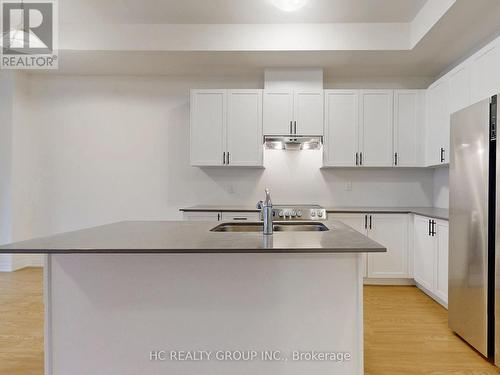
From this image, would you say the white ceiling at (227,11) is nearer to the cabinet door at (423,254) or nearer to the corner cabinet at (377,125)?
the corner cabinet at (377,125)


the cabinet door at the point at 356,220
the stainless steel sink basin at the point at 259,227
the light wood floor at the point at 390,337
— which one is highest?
the stainless steel sink basin at the point at 259,227

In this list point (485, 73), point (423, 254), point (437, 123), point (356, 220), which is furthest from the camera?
point (356, 220)

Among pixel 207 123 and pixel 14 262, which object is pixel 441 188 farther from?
pixel 14 262

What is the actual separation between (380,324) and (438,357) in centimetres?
58

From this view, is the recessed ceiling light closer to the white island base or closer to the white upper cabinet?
the white upper cabinet

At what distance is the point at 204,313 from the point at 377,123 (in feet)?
10.9

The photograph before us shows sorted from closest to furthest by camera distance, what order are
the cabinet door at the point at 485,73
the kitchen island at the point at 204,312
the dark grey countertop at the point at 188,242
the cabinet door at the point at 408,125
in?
the dark grey countertop at the point at 188,242
the kitchen island at the point at 204,312
the cabinet door at the point at 485,73
the cabinet door at the point at 408,125

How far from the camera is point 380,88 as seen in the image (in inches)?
175

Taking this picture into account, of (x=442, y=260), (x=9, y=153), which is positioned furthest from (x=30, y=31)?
(x=442, y=260)

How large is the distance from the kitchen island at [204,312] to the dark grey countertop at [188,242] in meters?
0.04

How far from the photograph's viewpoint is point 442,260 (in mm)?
3150

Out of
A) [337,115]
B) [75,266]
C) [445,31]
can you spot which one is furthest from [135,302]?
[445,31]

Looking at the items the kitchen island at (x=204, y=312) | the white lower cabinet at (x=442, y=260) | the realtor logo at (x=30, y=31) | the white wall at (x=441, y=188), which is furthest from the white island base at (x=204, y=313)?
the realtor logo at (x=30, y=31)

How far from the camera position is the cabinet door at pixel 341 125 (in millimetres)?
4066
